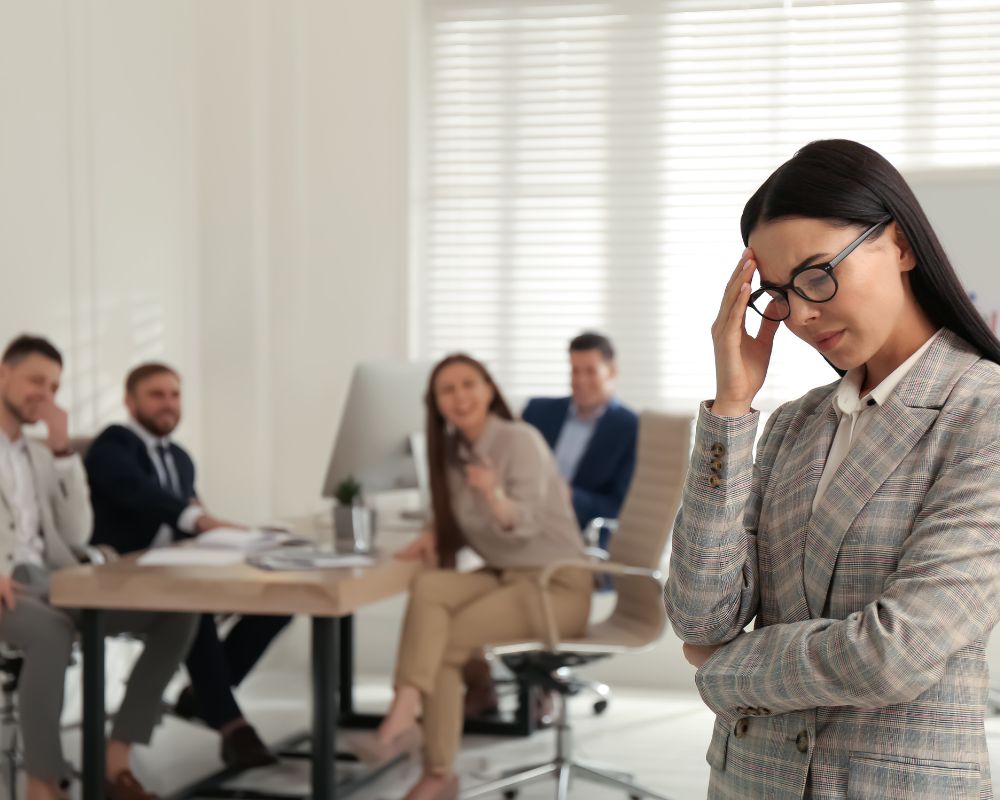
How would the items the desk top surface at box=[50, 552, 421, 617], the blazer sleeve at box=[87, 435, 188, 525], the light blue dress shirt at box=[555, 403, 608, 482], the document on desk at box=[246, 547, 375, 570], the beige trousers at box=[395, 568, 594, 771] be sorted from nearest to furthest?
1. the desk top surface at box=[50, 552, 421, 617]
2. the document on desk at box=[246, 547, 375, 570]
3. the beige trousers at box=[395, 568, 594, 771]
4. the blazer sleeve at box=[87, 435, 188, 525]
5. the light blue dress shirt at box=[555, 403, 608, 482]

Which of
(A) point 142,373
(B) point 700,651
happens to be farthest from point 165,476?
(B) point 700,651

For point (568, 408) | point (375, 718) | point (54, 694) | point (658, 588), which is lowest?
point (375, 718)

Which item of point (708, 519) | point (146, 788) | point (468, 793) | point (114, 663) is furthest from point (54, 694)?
point (708, 519)

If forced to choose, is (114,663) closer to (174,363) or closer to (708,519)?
(174,363)

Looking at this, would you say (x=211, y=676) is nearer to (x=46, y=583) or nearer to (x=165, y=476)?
(x=46, y=583)

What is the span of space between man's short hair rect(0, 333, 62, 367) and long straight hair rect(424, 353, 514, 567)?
1251 millimetres

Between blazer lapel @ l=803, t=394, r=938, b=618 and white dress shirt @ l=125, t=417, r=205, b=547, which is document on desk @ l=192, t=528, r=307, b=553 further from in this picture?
blazer lapel @ l=803, t=394, r=938, b=618

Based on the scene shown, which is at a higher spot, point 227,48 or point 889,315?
point 227,48

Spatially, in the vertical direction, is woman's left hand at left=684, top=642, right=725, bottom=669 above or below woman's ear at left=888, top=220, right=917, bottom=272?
below

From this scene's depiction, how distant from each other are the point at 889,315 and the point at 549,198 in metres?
4.82

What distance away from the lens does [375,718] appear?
500 centimetres

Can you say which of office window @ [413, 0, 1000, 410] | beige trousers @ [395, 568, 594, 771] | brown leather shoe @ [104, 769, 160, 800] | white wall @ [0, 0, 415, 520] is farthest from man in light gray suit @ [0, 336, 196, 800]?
office window @ [413, 0, 1000, 410]

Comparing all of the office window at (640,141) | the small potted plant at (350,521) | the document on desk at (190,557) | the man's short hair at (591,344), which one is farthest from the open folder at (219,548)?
the office window at (640,141)

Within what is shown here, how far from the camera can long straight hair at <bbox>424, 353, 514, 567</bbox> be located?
4.17 metres
